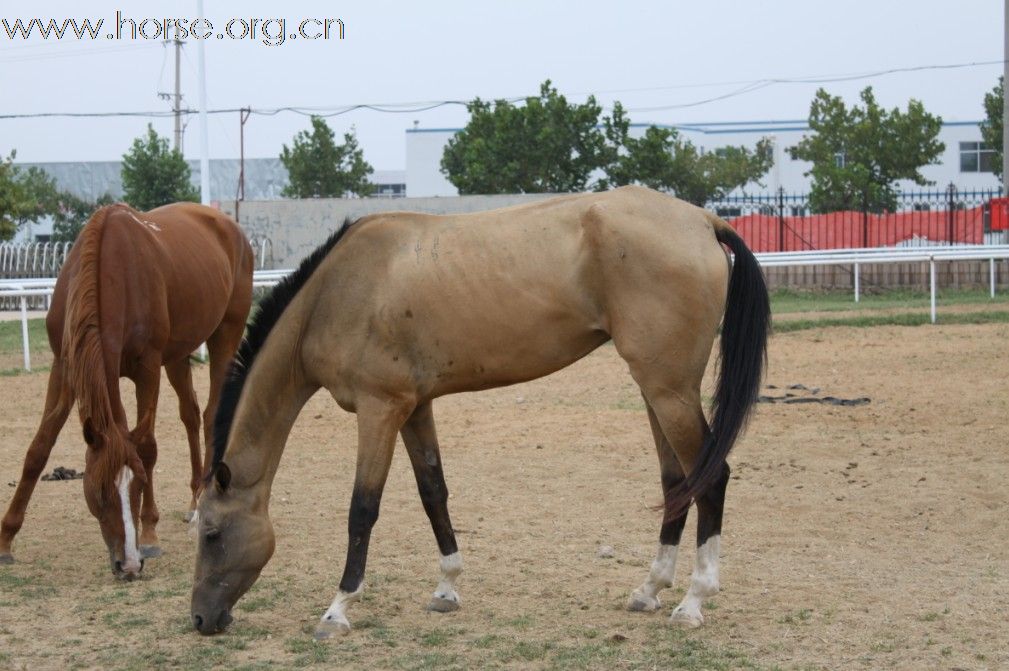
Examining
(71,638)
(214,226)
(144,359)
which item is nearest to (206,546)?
(71,638)

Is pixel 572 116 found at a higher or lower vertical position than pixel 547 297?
higher

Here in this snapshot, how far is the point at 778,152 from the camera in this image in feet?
167

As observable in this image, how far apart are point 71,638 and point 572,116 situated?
2831 centimetres

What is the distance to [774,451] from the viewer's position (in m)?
8.95

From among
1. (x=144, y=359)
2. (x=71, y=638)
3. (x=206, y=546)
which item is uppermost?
(x=144, y=359)

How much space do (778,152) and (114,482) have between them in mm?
47864

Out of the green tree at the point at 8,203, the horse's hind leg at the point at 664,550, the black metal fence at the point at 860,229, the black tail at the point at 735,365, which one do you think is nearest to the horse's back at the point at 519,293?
the black tail at the point at 735,365

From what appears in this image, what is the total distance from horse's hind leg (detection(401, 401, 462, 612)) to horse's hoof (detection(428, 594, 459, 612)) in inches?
1.4

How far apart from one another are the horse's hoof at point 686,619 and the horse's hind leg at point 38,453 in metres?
3.54

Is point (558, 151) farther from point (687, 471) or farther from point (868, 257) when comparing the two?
point (687, 471)

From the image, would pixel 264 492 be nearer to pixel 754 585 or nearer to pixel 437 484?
pixel 437 484

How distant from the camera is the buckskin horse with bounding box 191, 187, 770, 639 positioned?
522cm

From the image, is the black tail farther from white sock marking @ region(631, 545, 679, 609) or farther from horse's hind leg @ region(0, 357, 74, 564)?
horse's hind leg @ region(0, 357, 74, 564)

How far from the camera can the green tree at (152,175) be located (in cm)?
3606
